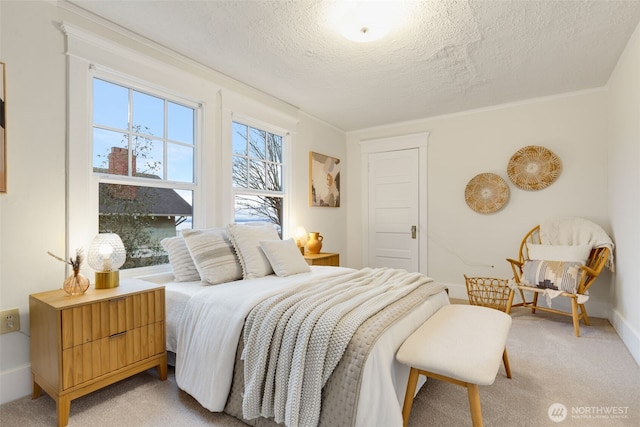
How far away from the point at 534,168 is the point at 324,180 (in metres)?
2.49

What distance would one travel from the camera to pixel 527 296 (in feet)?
12.4

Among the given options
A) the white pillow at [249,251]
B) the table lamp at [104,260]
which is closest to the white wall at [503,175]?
the white pillow at [249,251]

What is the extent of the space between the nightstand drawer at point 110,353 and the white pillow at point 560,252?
11.3ft

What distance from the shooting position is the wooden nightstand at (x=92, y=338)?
5.29 feet

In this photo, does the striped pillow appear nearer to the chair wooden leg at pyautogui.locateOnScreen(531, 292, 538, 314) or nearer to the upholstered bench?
the chair wooden leg at pyautogui.locateOnScreen(531, 292, 538, 314)

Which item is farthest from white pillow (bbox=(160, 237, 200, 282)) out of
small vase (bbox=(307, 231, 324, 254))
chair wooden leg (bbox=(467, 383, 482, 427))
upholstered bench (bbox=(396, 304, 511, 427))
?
chair wooden leg (bbox=(467, 383, 482, 427))

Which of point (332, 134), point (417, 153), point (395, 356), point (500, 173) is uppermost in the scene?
point (332, 134)

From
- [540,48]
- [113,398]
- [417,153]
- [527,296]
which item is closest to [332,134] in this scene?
[417,153]

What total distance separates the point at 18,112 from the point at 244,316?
1751 millimetres

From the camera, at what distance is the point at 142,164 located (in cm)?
253

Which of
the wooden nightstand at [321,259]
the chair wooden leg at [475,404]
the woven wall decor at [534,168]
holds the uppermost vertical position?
the woven wall decor at [534,168]

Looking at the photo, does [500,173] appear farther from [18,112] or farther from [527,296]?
[18,112]

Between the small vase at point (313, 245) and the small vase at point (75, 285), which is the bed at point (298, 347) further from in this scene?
the small vase at point (313, 245)

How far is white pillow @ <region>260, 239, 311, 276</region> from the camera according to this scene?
2.53 m
